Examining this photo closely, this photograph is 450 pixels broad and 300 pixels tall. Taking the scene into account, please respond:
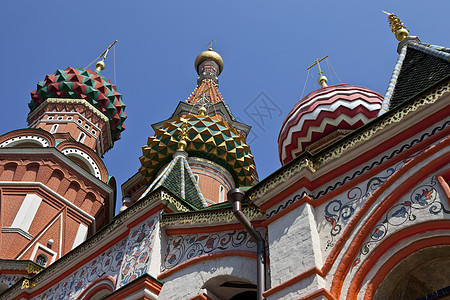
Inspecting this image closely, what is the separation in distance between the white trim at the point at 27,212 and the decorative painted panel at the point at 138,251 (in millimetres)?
7597

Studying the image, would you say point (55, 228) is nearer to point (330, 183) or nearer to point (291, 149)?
point (291, 149)

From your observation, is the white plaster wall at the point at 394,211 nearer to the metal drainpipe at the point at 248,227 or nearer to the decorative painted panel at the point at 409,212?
the decorative painted panel at the point at 409,212

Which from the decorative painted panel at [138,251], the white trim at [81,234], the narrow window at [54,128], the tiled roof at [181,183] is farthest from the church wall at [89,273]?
the narrow window at [54,128]

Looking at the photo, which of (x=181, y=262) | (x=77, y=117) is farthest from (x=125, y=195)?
(x=181, y=262)

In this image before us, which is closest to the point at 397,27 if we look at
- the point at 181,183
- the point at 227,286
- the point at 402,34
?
the point at 402,34

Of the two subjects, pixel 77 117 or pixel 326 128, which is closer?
pixel 326 128

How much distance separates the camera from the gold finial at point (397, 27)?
9.59 m

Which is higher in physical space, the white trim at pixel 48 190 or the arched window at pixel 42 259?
the white trim at pixel 48 190

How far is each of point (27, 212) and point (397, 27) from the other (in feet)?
35.0

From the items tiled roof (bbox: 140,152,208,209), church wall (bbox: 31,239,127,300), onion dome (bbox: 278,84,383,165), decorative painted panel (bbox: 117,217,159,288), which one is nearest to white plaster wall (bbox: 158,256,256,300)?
decorative painted panel (bbox: 117,217,159,288)

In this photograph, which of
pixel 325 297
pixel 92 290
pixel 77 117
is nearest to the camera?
pixel 325 297

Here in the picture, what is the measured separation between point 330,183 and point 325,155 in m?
0.33

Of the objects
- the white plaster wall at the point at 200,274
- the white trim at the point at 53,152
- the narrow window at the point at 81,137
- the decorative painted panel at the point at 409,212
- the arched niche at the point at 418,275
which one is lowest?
the arched niche at the point at 418,275

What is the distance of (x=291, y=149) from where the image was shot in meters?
11.3
